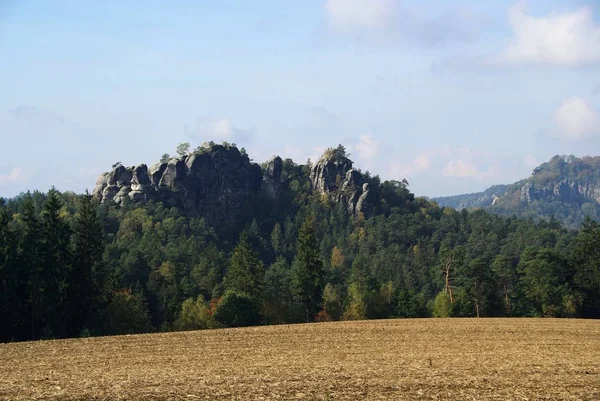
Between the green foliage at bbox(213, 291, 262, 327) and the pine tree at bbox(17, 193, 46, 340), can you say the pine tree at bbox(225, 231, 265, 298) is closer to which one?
the green foliage at bbox(213, 291, 262, 327)

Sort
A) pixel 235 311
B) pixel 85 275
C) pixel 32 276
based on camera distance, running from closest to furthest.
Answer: pixel 32 276
pixel 85 275
pixel 235 311

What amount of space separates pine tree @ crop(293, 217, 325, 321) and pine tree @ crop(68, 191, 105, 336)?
2886 centimetres

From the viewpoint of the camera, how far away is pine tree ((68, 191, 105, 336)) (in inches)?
2547

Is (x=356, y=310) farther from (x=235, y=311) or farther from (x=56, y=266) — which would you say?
(x=56, y=266)

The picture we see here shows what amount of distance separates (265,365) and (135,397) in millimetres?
10505

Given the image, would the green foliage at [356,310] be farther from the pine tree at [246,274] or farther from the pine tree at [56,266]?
the pine tree at [56,266]

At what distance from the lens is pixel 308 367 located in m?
33.9

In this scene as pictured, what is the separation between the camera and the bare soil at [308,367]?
26734 millimetres

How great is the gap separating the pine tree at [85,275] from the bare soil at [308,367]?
16435 mm

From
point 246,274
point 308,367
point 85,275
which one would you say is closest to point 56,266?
point 85,275

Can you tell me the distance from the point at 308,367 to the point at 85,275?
38.7 m

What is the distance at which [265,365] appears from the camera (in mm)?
34906

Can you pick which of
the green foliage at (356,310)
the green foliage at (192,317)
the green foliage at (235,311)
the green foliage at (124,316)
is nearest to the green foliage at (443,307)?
the green foliage at (356,310)

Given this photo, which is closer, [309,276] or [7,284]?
[7,284]
